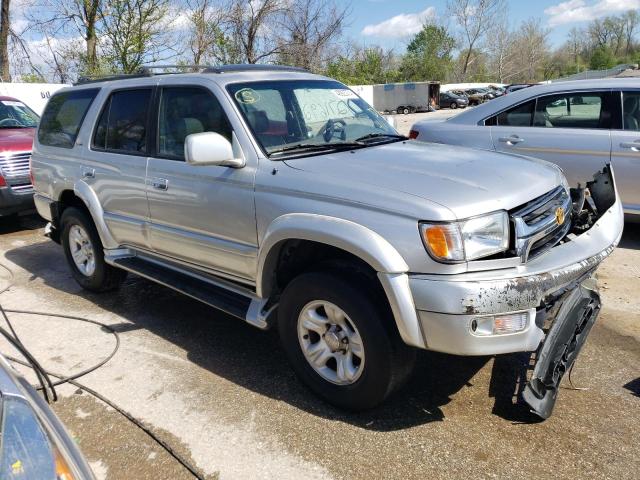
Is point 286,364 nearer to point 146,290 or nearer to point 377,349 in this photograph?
point 377,349

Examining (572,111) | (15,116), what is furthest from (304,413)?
(15,116)

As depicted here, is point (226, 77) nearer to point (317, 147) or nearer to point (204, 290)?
point (317, 147)

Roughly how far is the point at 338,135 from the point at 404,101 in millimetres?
46420

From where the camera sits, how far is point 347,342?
3.13 metres

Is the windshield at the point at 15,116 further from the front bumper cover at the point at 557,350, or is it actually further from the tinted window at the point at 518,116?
the front bumper cover at the point at 557,350

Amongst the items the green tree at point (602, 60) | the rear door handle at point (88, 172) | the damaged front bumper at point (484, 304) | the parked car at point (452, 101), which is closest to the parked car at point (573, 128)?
the damaged front bumper at point (484, 304)

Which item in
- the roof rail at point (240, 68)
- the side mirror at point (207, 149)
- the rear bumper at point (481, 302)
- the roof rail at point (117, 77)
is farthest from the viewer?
the roof rail at point (117, 77)

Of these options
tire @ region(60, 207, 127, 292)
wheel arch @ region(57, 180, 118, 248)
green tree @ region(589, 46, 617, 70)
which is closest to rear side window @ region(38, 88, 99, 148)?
wheel arch @ region(57, 180, 118, 248)

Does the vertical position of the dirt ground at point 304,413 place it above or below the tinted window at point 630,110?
below

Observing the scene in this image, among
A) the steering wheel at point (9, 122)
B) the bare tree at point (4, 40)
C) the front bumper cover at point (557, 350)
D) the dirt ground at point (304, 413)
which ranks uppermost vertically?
the bare tree at point (4, 40)

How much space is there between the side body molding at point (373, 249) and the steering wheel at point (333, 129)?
883mm

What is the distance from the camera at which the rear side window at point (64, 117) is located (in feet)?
16.9

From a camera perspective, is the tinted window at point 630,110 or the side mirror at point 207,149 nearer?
the side mirror at point 207,149

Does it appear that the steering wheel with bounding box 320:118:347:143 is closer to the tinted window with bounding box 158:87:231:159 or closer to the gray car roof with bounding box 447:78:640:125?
the tinted window with bounding box 158:87:231:159
